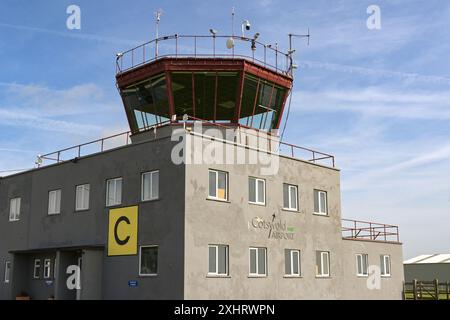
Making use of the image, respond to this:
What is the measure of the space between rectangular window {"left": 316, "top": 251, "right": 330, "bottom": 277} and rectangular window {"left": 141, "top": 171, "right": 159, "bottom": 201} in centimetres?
986

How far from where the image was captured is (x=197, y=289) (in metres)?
21.6

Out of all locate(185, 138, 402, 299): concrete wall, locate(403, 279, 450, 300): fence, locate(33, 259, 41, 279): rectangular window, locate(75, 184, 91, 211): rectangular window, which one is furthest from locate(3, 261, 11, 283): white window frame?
locate(403, 279, 450, 300): fence

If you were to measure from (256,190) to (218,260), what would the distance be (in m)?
4.11

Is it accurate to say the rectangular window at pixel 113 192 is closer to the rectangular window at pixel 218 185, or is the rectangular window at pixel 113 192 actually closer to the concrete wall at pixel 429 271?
the rectangular window at pixel 218 185

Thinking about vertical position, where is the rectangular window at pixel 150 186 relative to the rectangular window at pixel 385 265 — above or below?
above

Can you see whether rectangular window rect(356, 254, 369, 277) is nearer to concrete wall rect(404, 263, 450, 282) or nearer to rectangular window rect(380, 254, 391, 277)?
rectangular window rect(380, 254, 391, 277)

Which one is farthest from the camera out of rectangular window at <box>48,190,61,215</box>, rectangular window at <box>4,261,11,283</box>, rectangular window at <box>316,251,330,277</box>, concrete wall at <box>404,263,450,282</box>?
concrete wall at <box>404,263,450,282</box>

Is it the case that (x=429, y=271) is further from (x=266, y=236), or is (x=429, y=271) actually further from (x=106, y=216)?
(x=106, y=216)

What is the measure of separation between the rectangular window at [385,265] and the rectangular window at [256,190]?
1210 centimetres

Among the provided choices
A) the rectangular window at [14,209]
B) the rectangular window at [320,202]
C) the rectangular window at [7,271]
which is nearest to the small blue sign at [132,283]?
the rectangular window at [7,271]

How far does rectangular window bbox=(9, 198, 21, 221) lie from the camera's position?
30781 mm

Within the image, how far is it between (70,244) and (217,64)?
1111 centimetres

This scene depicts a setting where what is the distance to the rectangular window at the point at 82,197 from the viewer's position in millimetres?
26297

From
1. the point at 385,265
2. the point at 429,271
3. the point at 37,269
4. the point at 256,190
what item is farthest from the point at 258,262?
the point at 429,271
